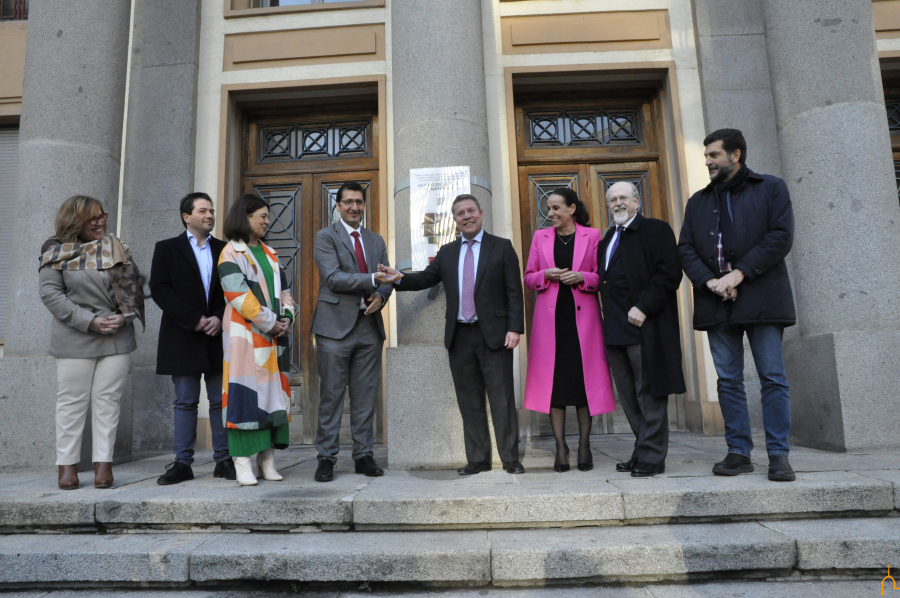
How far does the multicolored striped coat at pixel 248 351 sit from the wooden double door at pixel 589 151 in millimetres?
3782

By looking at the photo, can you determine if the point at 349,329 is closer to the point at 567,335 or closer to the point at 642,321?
the point at 567,335

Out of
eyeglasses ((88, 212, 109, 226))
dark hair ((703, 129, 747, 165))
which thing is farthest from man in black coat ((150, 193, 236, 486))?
dark hair ((703, 129, 747, 165))

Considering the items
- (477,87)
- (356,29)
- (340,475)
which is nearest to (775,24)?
(477,87)

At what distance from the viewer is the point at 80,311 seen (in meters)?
4.49

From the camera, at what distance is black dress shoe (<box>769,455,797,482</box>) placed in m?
3.68

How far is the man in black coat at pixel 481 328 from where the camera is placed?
4.61m

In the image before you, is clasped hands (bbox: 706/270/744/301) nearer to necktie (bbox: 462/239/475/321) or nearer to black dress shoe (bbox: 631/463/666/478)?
black dress shoe (bbox: 631/463/666/478)

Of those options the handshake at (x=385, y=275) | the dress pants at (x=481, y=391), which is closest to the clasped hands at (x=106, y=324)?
the handshake at (x=385, y=275)

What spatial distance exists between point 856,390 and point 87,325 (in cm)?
574

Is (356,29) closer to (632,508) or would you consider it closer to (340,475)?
(340,475)

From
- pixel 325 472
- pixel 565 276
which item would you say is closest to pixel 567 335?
pixel 565 276

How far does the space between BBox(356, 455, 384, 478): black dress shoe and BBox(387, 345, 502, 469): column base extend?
0.18 m

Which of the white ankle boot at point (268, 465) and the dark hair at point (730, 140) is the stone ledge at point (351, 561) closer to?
the white ankle boot at point (268, 465)

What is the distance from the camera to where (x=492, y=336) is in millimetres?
4598
